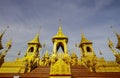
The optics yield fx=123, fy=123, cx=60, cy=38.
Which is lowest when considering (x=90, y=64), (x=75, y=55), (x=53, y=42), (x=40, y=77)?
(x=40, y=77)

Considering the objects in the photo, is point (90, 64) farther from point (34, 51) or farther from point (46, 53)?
point (46, 53)

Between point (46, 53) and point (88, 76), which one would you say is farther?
point (46, 53)

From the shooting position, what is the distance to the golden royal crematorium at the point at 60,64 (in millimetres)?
13258

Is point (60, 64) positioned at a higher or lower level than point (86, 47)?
lower

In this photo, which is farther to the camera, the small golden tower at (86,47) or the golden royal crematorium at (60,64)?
the small golden tower at (86,47)

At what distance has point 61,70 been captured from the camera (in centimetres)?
1280

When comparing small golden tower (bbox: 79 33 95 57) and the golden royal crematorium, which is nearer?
the golden royal crematorium

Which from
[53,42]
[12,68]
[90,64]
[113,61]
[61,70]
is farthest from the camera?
[53,42]

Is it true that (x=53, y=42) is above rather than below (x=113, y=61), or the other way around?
above

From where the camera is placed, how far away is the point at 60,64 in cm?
1333

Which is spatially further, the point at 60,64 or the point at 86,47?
the point at 86,47

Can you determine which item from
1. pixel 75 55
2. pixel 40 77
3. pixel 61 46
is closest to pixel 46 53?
pixel 75 55

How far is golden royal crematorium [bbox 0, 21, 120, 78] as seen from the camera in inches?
522

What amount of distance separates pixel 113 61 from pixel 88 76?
12869 millimetres
